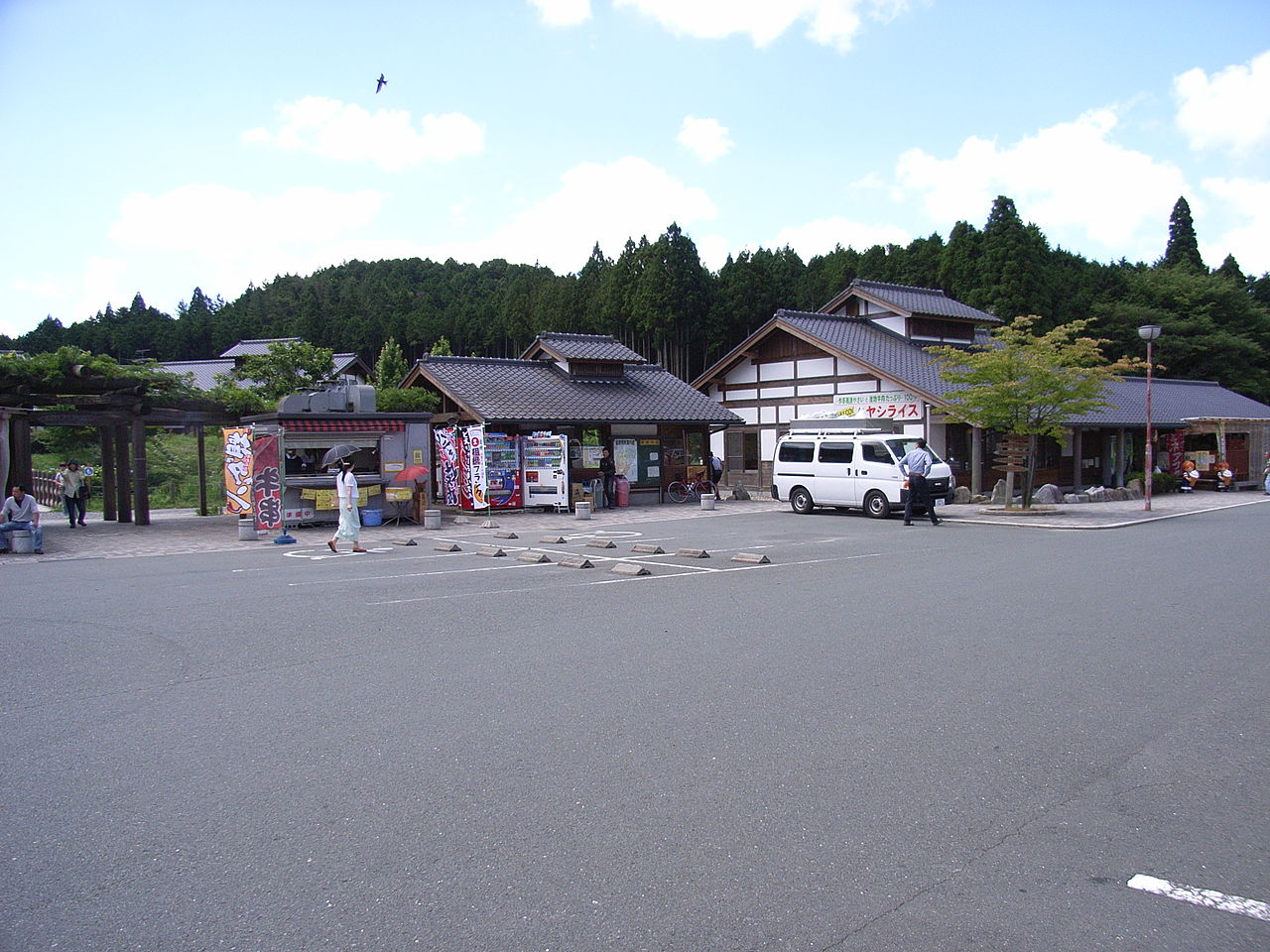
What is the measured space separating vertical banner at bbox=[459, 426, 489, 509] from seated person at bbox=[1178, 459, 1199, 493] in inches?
940

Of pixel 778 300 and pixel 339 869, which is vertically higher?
pixel 778 300

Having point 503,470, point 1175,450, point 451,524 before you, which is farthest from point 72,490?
point 1175,450

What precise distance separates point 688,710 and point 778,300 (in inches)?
1690

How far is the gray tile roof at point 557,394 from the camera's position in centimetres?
2328

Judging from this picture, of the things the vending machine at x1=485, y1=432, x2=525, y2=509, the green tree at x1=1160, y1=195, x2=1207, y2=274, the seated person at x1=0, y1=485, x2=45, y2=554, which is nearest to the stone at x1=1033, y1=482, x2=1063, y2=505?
the vending machine at x1=485, y1=432, x2=525, y2=509

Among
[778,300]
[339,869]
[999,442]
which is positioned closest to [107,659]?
[339,869]

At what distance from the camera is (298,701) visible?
589cm

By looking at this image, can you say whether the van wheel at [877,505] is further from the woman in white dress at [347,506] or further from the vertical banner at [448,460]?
the woman in white dress at [347,506]

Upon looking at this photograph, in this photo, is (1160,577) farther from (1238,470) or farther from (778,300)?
(778,300)

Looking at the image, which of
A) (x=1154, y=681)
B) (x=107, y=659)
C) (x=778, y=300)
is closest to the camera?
(x=1154, y=681)

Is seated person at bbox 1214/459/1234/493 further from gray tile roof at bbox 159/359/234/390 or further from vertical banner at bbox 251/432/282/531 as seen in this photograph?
gray tile roof at bbox 159/359/234/390

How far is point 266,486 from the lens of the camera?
17.5 meters

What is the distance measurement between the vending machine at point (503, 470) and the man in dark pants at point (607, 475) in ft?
9.07

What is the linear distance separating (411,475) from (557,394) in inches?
230
